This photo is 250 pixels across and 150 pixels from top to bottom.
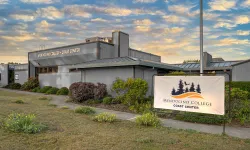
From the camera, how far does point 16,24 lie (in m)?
19.0

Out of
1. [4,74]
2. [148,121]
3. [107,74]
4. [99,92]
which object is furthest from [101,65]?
[4,74]

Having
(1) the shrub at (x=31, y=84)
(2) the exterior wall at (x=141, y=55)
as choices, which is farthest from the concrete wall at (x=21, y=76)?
(2) the exterior wall at (x=141, y=55)

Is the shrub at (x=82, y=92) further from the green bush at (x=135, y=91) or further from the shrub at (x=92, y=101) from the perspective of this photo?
the green bush at (x=135, y=91)

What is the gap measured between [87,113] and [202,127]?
222 inches

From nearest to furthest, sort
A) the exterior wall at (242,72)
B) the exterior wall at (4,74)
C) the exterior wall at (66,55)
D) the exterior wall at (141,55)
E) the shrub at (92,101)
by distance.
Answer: the shrub at (92,101), the exterior wall at (242,72), the exterior wall at (66,55), the exterior wall at (141,55), the exterior wall at (4,74)

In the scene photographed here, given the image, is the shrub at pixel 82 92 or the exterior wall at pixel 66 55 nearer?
the shrub at pixel 82 92

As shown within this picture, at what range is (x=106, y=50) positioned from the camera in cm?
2100

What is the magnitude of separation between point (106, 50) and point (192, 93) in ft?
47.2

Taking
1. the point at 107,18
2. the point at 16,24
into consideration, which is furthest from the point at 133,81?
the point at 16,24

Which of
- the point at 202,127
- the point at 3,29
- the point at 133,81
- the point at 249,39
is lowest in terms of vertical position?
the point at 202,127

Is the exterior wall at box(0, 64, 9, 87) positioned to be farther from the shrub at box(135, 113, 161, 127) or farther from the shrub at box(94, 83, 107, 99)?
the shrub at box(135, 113, 161, 127)

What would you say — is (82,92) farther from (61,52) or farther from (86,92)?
(61,52)

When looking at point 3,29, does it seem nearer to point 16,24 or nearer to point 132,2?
point 16,24

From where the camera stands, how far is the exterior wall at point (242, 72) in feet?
60.6
